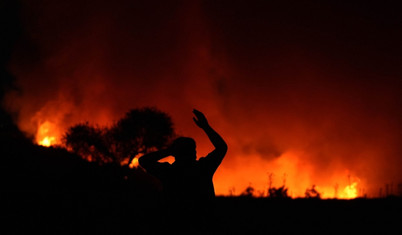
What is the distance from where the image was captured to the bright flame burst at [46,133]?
A: 5128cm

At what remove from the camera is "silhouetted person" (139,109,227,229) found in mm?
4055

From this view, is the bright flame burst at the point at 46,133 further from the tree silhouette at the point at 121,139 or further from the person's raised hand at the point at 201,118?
the person's raised hand at the point at 201,118

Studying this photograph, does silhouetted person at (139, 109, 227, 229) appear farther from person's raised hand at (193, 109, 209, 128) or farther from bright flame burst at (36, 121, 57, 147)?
bright flame burst at (36, 121, 57, 147)

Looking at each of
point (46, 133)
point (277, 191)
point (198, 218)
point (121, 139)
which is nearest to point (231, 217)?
point (198, 218)

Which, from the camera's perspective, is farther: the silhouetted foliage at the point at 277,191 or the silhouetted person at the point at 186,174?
the silhouetted foliage at the point at 277,191

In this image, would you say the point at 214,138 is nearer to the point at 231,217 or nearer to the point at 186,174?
the point at 186,174

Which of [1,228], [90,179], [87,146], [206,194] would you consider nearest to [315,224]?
[206,194]

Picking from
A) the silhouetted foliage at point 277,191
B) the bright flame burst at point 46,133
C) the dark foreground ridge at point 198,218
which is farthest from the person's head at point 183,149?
the bright flame burst at point 46,133

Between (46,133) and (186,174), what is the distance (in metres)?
55.5

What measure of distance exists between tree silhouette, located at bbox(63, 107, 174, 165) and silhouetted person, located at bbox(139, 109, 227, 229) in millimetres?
36363

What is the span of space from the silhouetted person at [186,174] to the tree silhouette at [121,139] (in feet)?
119

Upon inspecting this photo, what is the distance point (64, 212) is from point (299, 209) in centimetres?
955

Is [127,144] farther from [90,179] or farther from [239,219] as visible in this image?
[239,219]

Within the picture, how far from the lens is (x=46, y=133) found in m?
53.8
